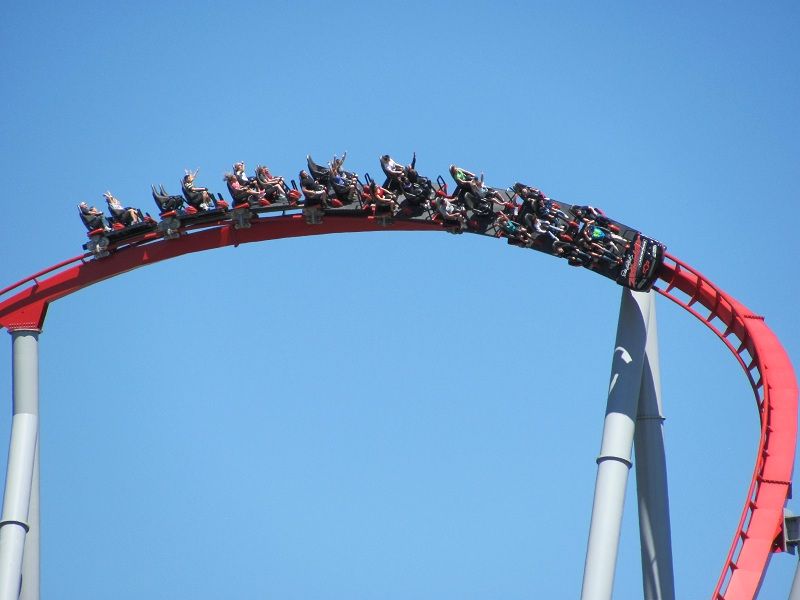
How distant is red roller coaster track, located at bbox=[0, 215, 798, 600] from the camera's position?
13.2 meters

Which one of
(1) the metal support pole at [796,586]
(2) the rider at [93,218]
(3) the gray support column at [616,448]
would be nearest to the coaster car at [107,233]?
(2) the rider at [93,218]

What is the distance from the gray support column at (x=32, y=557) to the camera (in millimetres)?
17172

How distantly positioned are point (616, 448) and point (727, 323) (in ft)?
5.53

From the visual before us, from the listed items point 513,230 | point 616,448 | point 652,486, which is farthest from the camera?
point 513,230

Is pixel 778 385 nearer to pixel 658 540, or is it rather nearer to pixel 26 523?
pixel 658 540

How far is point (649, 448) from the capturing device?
16125 mm

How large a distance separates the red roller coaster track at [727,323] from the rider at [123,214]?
0.24 metres

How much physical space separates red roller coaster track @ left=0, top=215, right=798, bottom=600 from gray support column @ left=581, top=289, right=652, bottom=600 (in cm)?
51

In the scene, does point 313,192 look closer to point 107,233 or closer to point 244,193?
point 244,193

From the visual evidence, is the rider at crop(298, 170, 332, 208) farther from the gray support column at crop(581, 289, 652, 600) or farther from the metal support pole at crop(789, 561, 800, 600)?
the metal support pole at crop(789, 561, 800, 600)

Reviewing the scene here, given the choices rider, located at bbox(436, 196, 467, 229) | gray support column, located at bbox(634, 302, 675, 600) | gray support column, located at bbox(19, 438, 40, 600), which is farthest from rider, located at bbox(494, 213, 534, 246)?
gray support column, located at bbox(19, 438, 40, 600)

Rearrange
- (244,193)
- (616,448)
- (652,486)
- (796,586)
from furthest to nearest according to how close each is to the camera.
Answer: (244,193), (652,486), (616,448), (796,586)

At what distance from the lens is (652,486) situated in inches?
626

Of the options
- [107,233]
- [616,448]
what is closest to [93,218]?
[107,233]
